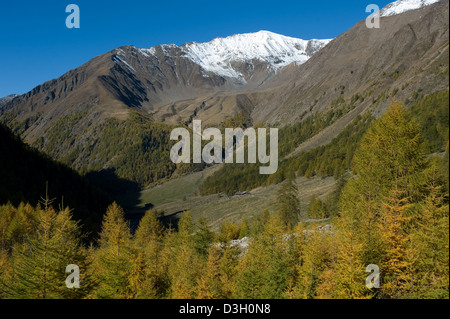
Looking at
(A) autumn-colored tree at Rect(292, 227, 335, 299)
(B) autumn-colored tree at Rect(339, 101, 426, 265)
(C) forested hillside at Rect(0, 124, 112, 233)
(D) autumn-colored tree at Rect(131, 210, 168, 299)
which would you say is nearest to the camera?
(A) autumn-colored tree at Rect(292, 227, 335, 299)

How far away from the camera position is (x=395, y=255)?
59.5 ft

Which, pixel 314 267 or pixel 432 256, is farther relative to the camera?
pixel 314 267

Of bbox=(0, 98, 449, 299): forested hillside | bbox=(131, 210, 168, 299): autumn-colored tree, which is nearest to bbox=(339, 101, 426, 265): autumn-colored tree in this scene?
bbox=(0, 98, 449, 299): forested hillside

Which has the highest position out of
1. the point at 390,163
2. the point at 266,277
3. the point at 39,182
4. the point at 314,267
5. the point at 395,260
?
the point at 39,182

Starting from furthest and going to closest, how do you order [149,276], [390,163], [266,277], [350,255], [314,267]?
[149,276], [390,163], [314,267], [266,277], [350,255]

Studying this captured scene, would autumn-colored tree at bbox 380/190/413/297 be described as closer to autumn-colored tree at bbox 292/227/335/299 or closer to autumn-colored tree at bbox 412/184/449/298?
autumn-colored tree at bbox 412/184/449/298

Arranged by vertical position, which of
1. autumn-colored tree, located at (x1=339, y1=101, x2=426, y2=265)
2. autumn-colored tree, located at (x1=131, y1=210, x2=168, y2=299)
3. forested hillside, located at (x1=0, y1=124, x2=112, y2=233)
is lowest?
autumn-colored tree, located at (x1=131, y1=210, x2=168, y2=299)

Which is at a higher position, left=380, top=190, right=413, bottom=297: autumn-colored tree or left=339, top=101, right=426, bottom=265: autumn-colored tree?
left=339, top=101, right=426, bottom=265: autumn-colored tree

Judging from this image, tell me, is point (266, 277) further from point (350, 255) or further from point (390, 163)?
point (390, 163)

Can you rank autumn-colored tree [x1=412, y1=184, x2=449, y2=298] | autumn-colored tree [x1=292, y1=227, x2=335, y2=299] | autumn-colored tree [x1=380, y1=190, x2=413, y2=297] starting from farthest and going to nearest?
autumn-colored tree [x1=292, y1=227, x2=335, y2=299] < autumn-colored tree [x1=380, y1=190, x2=413, y2=297] < autumn-colored tree [x1=412, y1=184, x2=449, y2=298]

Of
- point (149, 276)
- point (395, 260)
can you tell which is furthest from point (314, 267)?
point (149, 276)
